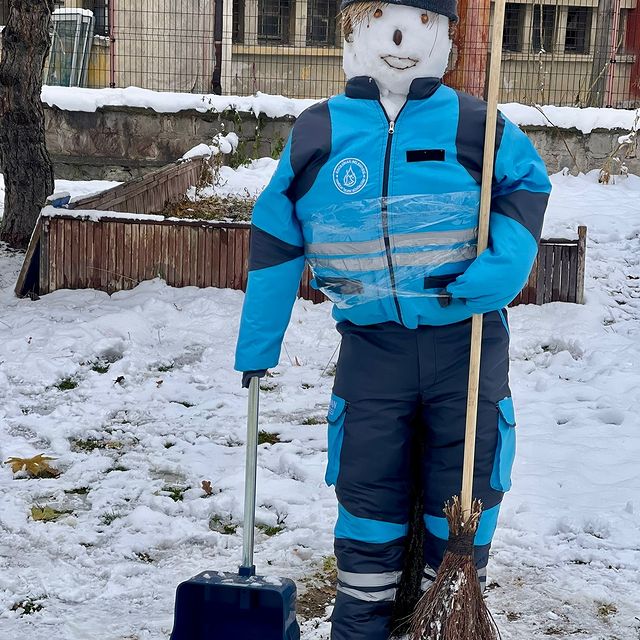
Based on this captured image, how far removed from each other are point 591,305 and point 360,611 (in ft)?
13.1

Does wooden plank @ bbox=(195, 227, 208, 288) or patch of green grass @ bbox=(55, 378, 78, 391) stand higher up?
wooden plank @ bbox=(195, 227, 208, 288)

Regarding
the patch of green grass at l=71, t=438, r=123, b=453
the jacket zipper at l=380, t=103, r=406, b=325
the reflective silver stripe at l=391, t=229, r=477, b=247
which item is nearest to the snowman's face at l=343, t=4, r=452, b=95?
the jacket zipper at l=380, t=103, r=406, b=325

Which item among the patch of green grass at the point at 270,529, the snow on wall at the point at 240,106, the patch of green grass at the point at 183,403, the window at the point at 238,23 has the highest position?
the window at the point at 238,23

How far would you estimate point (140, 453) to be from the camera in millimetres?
4332

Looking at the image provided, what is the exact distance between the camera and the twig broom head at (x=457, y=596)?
2.52 metres

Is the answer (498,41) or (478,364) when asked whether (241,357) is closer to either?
(478,364)

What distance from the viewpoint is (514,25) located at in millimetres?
20188

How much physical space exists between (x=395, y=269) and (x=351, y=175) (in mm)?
269

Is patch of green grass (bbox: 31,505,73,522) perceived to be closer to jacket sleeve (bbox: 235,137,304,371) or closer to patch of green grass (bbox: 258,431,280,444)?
patch of green grass (bbox: 258,431,280,444)

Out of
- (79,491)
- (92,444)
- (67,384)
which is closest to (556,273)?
(67,384)

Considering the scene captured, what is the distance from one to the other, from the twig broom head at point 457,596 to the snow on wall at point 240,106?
333 inches

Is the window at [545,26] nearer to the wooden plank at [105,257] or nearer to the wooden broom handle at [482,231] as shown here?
the wooden plank at [105,257]

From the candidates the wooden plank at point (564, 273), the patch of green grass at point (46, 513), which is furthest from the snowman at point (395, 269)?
the wooden plank at point (564, 273)

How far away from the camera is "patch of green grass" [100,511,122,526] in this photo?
145 inches
